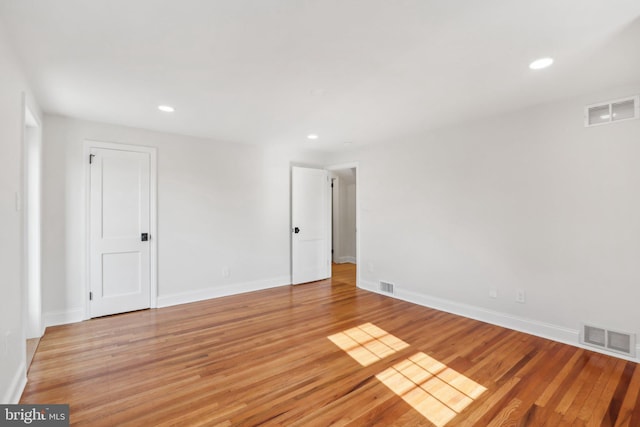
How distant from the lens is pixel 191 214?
435 cm

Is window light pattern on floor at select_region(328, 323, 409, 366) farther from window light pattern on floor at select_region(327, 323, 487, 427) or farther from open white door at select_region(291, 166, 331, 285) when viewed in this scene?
open white door at select_region(291, 166, 331, 285)

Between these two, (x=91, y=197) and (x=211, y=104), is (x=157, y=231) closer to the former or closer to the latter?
(x=91, y=197)

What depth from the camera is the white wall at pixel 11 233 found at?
1803mm

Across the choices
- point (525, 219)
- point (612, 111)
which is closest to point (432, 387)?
point (525, 219)

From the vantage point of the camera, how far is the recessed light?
2199 millimetres

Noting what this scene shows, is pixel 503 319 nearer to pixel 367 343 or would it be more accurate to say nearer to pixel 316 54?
pixel 367 343

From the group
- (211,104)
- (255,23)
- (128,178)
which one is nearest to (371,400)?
(255,23)

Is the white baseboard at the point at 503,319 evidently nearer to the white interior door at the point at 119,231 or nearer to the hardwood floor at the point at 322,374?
the hardwood floor at the point at 322,374

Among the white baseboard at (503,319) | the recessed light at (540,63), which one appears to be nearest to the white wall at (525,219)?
the white baseboard at (503,319)

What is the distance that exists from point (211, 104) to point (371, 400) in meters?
3.01

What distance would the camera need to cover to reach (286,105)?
309cm

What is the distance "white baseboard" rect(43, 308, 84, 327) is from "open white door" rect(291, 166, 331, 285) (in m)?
2.99

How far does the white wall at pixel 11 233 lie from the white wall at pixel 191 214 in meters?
1.41

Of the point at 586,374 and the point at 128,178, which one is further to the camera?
the point at 128,178
